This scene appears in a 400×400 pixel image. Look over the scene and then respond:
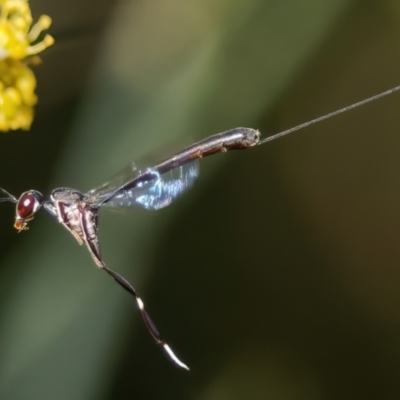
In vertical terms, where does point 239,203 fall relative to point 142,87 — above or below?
below

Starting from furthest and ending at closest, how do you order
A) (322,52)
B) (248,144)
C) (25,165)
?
(322,52) < (25,165) < (248,144)

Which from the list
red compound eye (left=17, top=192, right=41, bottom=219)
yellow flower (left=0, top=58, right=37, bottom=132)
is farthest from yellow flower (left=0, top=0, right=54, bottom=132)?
red compound eye (left=17, top=192, right=41, bottom=219)

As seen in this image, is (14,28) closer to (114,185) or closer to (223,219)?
(114,185)

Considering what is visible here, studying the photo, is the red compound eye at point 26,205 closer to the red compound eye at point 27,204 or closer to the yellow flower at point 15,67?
the red compound eye at point 27,204

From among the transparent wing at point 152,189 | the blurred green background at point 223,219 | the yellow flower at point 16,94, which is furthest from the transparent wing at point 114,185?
the blurred green background at point 223,219

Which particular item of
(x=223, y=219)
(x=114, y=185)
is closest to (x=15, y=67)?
(x=114, y=185)

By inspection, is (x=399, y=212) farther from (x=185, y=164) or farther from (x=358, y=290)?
(x=185, y=164)

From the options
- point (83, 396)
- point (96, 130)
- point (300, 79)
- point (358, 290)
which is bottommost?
point (358, 290)

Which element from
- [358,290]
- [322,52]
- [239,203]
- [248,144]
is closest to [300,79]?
[322,52]
